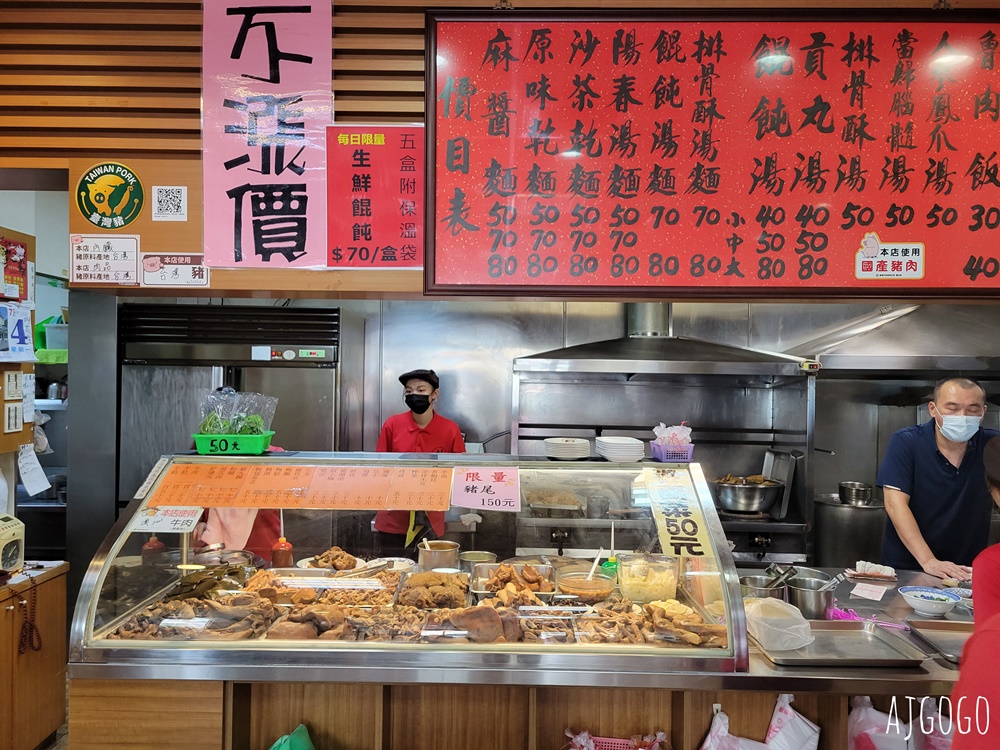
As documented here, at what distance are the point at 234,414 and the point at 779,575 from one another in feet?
8.08

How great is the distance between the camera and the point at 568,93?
9.55ft

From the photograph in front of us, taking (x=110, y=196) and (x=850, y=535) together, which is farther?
(x=850, y=535)

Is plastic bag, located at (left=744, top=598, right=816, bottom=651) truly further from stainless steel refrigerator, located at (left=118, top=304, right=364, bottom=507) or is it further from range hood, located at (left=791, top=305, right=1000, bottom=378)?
stainless steel refrigerator, located at (left=118, top=304, right=364, bottom=507)

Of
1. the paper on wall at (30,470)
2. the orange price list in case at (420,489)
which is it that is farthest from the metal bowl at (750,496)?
the paper on wall at (30,470)

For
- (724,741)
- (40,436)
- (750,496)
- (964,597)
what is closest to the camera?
(724,741)

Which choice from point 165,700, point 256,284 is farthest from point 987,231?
point 165,700

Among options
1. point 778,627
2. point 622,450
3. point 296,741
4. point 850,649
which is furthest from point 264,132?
point 850,649

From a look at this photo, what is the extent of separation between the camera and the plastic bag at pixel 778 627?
2.35 meters

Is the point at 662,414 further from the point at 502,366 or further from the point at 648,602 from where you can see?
the point at 648,602

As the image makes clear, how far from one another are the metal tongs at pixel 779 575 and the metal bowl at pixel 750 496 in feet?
7.09

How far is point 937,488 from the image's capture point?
380 centimetres

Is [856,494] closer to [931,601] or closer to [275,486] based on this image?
[931,601]

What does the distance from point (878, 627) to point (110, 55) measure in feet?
13.2

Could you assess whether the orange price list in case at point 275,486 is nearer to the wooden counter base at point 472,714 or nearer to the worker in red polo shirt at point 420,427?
the wooden counter base at point 472,714
